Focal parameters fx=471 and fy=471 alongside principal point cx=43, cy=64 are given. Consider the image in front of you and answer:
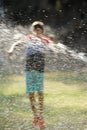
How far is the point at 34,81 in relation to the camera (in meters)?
5.37

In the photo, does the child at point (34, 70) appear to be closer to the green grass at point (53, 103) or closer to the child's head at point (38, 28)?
the child's head at point (38, 28)

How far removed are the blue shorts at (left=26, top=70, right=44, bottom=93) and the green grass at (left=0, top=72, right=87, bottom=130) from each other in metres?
0.44

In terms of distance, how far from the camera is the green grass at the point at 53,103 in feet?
18.3

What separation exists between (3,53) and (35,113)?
15.7ft

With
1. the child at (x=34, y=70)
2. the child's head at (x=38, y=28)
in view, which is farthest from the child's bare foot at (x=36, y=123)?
the child's head at (x=38, y=28)

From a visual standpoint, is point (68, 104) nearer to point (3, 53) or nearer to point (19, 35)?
point (3, 53)

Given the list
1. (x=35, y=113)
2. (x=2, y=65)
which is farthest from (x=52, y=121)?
(x=2, y=65)

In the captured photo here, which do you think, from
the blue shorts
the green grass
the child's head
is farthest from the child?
the green grass

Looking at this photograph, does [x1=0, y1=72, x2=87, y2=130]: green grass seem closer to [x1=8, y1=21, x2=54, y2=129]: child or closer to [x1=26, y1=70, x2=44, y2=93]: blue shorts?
[x1=8, y1=21, x2=54, y2=129]: child

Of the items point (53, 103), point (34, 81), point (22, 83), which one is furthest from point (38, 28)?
point (22, 83)

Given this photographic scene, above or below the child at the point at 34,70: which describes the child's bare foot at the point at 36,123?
below

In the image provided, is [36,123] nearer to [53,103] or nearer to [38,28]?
[38,28]

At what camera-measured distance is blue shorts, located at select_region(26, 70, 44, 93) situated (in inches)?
211

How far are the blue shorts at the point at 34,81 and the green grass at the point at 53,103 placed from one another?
Answer: 0.44 meters
